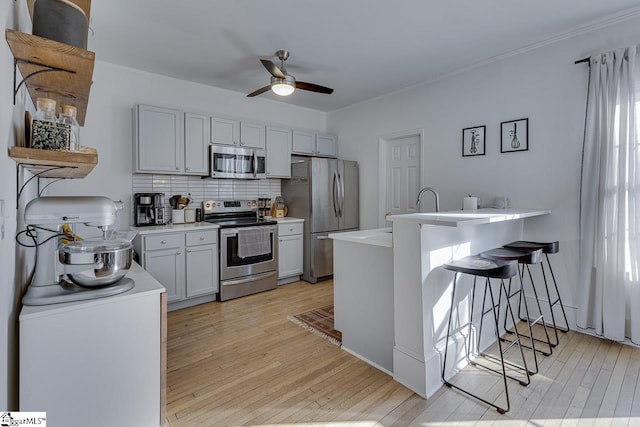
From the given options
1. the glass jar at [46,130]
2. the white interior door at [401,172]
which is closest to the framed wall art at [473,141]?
the white interior door at [401,172]

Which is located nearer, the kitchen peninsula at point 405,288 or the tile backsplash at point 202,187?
the kitchen peninsula at point 405,288

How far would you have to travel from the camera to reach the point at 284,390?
204cm

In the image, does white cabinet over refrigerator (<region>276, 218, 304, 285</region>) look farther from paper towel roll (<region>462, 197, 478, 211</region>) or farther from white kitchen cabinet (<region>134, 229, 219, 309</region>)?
paper towel roll (<region>462, 197, 478, 211</region>)

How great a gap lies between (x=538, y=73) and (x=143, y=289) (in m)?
3.78

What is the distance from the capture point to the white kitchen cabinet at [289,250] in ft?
14.2

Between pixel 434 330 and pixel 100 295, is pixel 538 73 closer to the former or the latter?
pixel 434 330

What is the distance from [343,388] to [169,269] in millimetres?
2283

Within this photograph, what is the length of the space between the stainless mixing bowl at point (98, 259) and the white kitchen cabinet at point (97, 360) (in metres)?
0.10

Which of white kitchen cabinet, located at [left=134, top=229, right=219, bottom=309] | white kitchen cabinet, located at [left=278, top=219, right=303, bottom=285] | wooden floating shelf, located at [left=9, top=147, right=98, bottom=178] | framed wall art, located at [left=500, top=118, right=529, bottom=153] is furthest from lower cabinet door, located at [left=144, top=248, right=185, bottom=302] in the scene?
framed wall art, located at [left=500, top=118, right=529, bottom=153]

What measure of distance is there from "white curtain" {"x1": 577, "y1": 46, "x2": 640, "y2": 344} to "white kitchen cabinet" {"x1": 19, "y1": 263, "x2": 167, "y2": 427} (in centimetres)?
334

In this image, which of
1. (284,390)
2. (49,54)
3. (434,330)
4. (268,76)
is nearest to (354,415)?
(284,390)

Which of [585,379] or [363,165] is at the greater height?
[363,165]

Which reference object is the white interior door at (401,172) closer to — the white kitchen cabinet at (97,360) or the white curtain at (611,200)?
the white curtain at (611,200)

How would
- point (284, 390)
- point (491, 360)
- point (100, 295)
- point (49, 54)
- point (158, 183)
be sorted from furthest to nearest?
point (158, 183) < point (491, 360) < point (284, 390) < point (100, 295) < point (49, 54)
